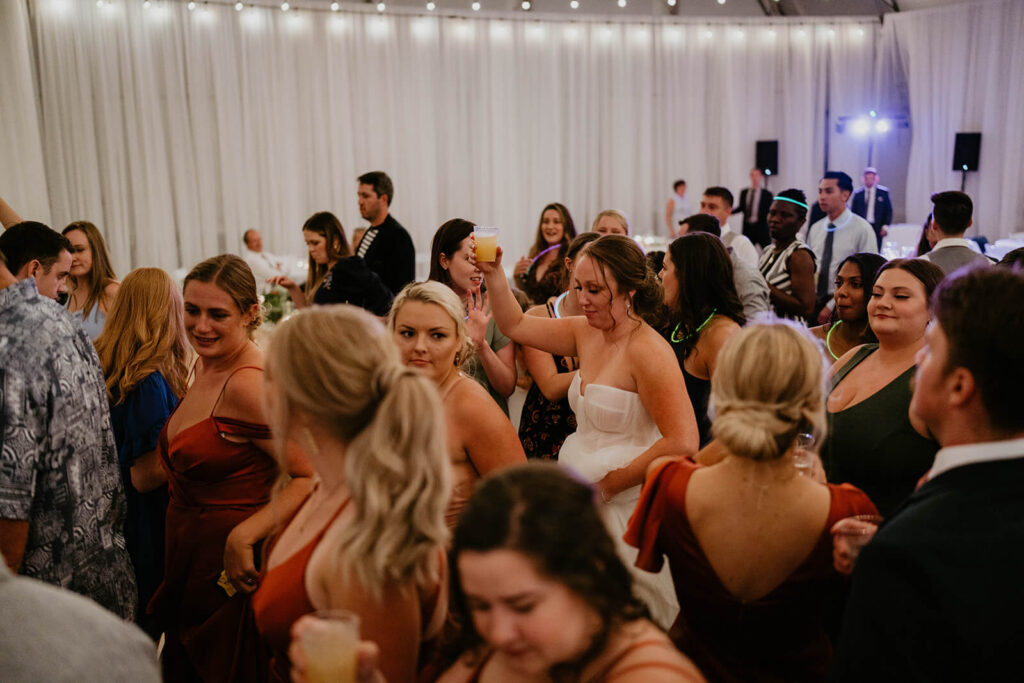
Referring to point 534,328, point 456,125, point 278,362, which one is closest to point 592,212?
point 456,125

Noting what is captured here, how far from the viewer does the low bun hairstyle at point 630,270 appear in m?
2.65

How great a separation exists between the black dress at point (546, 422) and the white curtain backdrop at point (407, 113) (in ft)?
24.7

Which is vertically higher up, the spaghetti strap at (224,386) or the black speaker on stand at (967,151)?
the black speaker on stand at (967,151)

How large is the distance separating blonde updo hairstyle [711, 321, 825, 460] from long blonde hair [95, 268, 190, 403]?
1964 mm

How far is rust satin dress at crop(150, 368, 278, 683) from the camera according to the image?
223cm

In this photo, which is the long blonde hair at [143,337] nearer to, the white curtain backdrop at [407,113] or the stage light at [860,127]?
the white curtain backdrop at [407,113]

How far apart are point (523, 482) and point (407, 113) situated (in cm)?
1000

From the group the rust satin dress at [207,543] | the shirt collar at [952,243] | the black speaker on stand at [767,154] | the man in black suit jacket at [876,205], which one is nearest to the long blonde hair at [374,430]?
the rust satin dress at [207,543]

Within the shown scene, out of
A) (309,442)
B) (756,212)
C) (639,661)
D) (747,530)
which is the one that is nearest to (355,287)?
(309,442)

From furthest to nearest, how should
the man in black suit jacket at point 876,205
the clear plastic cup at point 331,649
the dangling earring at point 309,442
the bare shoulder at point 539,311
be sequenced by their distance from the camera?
the man in black suit jacket at point 876,205 → the bare shoulder at point 539,311 → the dangling earring at point 309,442 → the clear plastic cup at point 331,649

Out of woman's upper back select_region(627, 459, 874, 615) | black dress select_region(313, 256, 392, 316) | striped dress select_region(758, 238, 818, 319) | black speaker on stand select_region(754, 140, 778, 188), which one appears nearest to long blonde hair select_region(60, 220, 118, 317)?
black dress select_region(313, 256, 392, 316)

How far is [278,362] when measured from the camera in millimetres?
1418

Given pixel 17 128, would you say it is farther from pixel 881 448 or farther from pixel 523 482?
pixel 523 482

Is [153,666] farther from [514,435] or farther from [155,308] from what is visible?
[155,308]
